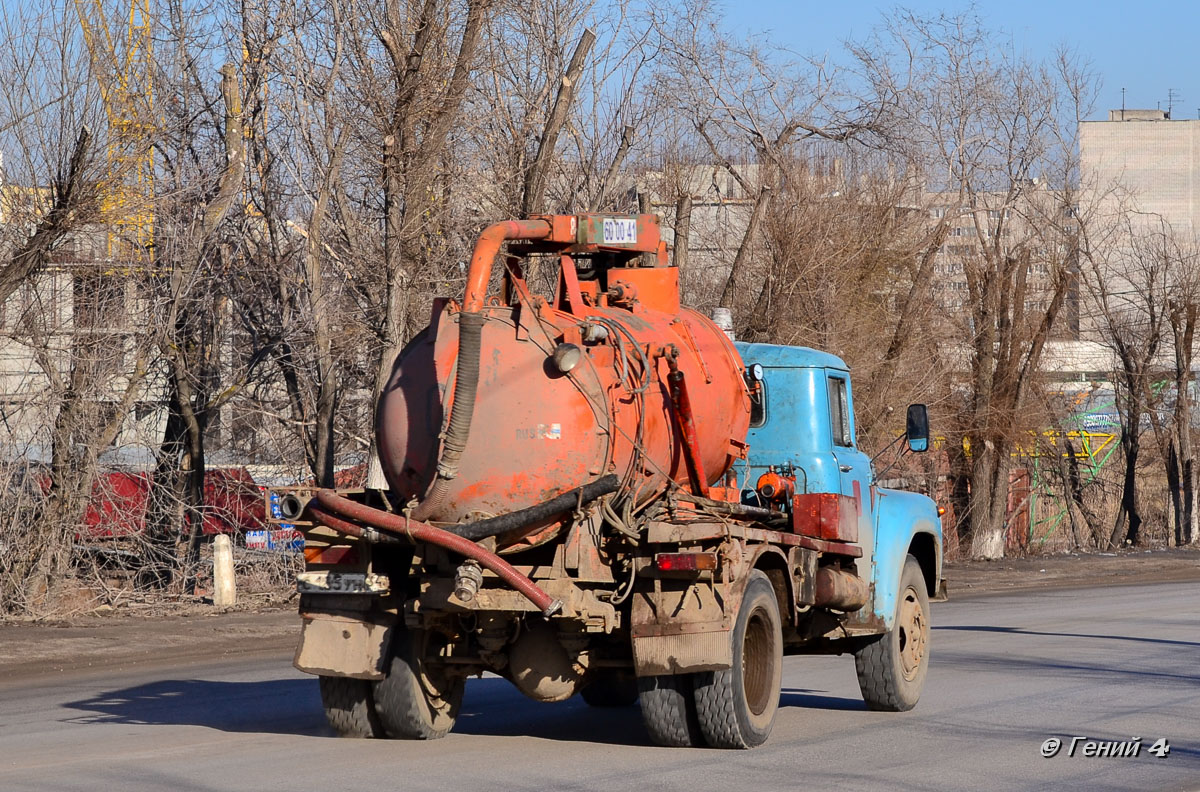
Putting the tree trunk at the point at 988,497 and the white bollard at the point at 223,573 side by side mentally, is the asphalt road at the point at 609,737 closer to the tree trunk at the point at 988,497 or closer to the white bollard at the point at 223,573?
the white bollard at the point at 223,573

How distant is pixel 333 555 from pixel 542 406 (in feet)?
5.16

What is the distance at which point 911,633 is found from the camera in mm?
11367

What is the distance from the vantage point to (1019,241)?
112 ft

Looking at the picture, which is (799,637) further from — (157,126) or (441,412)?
(157,126)

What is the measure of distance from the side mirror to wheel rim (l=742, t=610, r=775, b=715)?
262cm

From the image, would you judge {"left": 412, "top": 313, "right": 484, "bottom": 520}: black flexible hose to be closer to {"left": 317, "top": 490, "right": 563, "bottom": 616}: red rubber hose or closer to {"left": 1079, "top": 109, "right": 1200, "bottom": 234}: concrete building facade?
{"left": 317, "top": 490, "right": 563, "bottom": 616}: red rubber hose

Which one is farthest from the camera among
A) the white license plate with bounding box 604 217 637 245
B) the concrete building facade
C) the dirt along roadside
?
the concrete building facade

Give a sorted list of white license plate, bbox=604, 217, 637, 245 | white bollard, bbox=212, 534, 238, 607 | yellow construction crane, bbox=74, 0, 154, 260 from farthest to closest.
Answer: white bollard, bbox=212, 534, 238, 607 → yellow construction crane, bbox=74, 0, 154, 260 → white license plate, bbox=604, 217, 637, 245

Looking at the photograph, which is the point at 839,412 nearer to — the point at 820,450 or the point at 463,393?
the point at 820,450

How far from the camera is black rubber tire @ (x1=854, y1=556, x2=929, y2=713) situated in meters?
10.7

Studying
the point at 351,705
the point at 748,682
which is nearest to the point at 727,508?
the point at 748,682

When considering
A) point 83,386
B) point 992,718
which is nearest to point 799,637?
point 992,718
